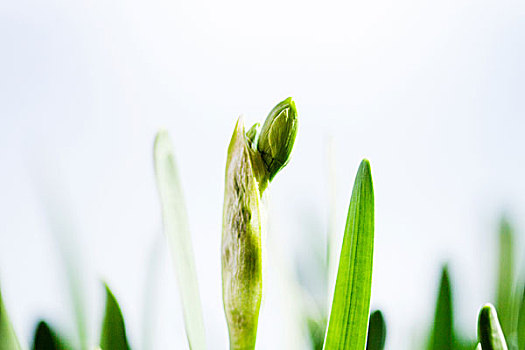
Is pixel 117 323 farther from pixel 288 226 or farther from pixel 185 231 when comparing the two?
pixel 288 226

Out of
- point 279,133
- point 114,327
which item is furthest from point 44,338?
point 279,133

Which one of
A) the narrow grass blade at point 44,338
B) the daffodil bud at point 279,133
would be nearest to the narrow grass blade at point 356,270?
the daffodil bud at point 279,133

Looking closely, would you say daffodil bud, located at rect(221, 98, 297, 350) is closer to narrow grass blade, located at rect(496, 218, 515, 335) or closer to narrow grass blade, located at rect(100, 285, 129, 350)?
narrow grass blade, located at rect(100, 285, 129, 350)

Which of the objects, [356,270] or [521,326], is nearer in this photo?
[356,270]

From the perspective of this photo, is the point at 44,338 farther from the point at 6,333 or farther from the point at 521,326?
the point at 521,326

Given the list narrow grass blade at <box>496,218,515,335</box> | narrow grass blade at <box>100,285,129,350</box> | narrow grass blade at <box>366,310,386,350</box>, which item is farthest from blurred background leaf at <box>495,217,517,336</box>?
narrow grass blade at <box>100,285,129,350</box>

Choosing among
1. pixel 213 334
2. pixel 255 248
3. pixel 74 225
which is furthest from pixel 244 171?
pixel 213 334
